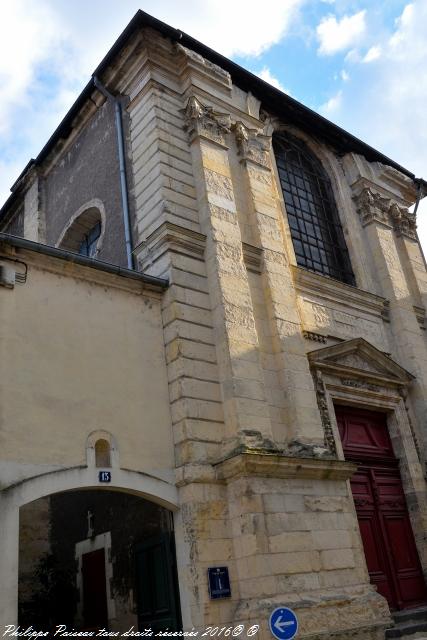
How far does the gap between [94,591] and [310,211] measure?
279 inches

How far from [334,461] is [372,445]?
6.49 ft

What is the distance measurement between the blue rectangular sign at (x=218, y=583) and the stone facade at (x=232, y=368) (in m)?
0.08

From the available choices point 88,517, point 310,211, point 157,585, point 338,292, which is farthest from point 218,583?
point 310,211

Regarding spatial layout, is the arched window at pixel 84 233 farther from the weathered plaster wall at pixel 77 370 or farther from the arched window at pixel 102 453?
the arched window at pixel 102 453

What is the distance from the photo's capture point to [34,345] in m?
6.46

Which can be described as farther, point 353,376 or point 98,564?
point 353,376

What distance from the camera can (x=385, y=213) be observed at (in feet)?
39.6

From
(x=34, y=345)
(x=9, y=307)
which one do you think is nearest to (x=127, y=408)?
(x=34, y=345)

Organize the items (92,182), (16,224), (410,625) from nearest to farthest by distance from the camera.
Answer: (410,625) → (92,182) → (16,224)

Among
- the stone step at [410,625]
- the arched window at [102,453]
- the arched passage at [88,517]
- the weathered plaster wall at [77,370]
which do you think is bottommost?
the stone step at [410,625]

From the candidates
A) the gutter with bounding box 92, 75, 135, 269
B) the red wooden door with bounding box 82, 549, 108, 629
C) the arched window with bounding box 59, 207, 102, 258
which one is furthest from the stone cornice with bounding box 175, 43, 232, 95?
the red wooden door with bounding box 82, 549, 108, 629

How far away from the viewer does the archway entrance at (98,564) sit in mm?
6770

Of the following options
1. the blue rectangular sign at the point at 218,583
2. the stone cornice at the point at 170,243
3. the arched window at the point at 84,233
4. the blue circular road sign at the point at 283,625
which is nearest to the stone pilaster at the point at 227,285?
the stone cornice at the point at 170,243

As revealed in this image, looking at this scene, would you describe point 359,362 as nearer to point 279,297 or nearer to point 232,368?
point 279,297
